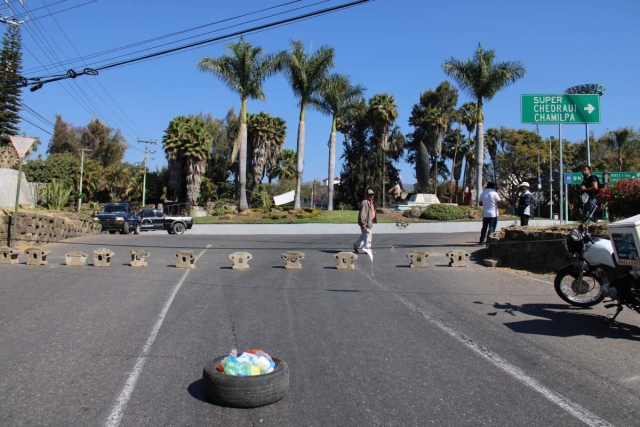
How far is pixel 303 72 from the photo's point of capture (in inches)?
1567

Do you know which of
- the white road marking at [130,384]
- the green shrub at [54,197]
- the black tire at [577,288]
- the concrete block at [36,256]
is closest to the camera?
the white road marking at [130,384]

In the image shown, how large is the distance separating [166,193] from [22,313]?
54.5 metres

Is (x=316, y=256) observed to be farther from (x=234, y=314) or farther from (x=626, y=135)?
(x=626, y=135)

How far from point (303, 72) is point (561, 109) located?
25.6m

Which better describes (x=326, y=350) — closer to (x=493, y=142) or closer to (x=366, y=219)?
(x=366, y=219)

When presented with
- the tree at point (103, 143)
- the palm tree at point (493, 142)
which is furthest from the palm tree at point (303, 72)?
the tree at point (103, 143)

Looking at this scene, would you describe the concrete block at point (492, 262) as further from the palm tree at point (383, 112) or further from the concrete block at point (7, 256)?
the palm tree at point (383, 112)

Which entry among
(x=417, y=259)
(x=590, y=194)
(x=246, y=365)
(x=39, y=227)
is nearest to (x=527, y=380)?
(x=246, y=365)

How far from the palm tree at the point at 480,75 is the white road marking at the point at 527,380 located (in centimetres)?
3473

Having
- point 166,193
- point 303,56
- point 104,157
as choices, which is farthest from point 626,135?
point 104,157

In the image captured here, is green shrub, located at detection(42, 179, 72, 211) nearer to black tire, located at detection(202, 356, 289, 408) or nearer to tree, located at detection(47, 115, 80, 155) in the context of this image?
black tire, located at detection(202, 356, 289, 408)

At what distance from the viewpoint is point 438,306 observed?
823 centimetres

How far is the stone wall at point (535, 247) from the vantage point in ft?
38.1

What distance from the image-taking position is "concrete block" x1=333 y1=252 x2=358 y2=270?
40.6ft
